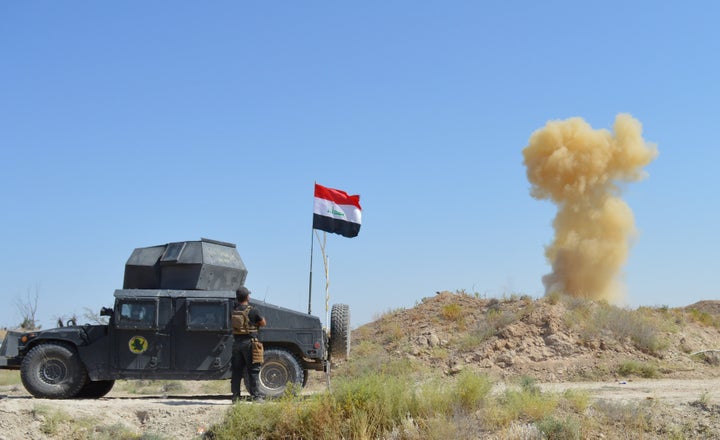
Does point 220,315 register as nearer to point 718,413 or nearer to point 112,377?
point 112,377

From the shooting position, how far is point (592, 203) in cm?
2948

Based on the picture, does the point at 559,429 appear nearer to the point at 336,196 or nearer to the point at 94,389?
the point at 336,196

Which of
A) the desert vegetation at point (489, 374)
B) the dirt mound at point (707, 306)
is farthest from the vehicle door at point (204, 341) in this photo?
the dirt mound at point (707, 306)

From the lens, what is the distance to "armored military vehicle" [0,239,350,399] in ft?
39.8

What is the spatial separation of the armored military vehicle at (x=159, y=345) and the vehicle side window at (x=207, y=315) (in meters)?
0.02

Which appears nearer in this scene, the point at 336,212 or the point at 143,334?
the point at 143,334

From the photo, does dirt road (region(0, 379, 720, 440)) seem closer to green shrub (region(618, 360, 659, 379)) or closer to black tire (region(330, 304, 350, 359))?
black tire (region(330, 304, 350, 359))

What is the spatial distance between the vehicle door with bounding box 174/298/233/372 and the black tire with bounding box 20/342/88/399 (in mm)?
1675

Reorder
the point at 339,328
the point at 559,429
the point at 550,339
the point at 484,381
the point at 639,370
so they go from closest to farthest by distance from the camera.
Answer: the point at 559,429 < the point at 484,381 < the point at 339,328 < the point at 639,370 < the point at 550,339

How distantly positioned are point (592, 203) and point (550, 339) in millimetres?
11666

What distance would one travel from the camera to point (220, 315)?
39.9ft

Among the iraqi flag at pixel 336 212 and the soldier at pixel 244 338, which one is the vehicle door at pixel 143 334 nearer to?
the soldier at pixel 244 338

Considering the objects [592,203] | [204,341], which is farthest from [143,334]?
[592,203]

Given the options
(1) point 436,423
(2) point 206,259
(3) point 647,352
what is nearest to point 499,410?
(1) point 436,423
